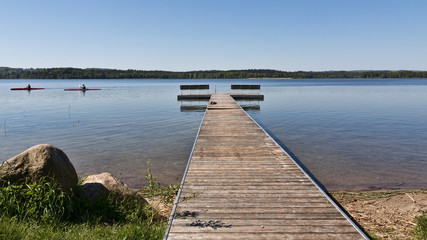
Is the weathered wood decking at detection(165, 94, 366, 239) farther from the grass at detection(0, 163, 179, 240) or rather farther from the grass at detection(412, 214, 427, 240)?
the grass at detection(412, 214, 427, 240)

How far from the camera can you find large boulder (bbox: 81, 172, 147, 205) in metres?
5.45

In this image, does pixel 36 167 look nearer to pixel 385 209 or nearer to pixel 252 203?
pixel 252 203

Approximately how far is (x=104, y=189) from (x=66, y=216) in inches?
33.7

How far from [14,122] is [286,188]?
20.2 meters

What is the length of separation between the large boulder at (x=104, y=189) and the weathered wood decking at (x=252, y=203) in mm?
1091

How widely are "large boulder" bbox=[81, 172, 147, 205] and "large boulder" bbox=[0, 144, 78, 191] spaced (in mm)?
397

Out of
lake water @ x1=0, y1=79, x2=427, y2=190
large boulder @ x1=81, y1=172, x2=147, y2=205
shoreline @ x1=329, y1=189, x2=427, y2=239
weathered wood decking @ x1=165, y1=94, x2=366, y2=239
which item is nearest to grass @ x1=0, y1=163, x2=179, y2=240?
large boulder @ x1=81, y1=172, x2=147, y2=205

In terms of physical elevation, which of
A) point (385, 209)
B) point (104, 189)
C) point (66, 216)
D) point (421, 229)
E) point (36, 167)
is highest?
point (36, 167)

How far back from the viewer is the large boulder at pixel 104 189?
5445 mm

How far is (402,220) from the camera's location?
5.57 metres

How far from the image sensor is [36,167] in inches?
192

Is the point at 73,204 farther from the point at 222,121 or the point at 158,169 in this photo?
the point at 222,121

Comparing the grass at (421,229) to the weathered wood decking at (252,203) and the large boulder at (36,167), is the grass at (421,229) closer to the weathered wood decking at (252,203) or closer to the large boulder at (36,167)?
the weathered wood decking at (252,203)

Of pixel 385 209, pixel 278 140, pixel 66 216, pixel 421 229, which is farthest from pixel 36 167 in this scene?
pixel 278 140
